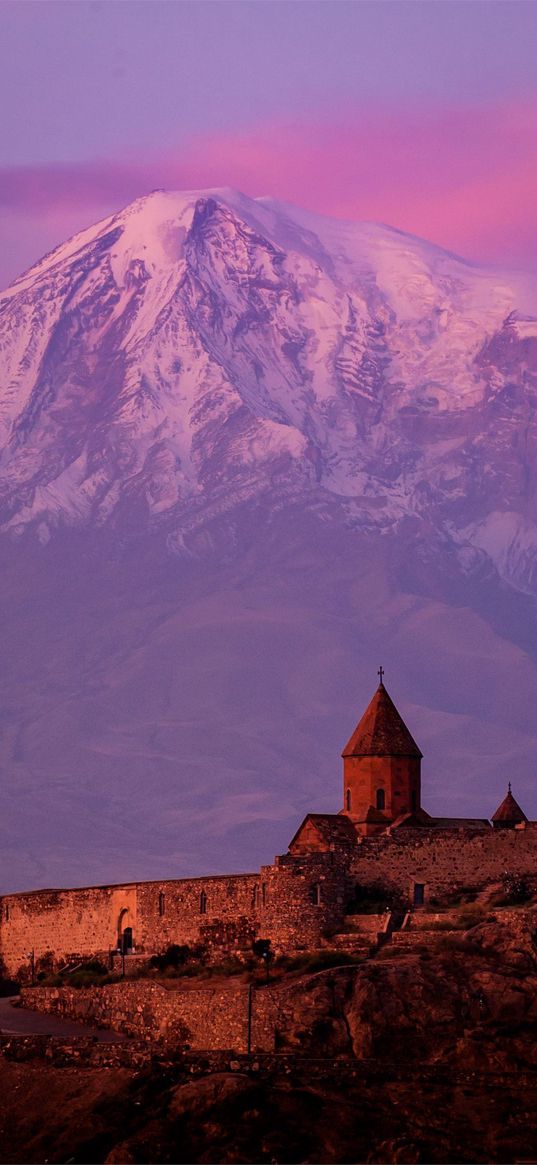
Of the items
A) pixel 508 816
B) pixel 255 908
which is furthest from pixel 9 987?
pixel 508 816

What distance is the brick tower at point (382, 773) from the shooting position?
9406cm

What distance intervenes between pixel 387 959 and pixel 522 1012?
556cm

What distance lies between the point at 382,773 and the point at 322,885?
1169 centimetres

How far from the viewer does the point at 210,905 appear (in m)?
85.4

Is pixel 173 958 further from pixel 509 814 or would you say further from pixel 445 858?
pixel 509 814

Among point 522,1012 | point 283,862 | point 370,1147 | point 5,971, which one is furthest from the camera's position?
point 5,971

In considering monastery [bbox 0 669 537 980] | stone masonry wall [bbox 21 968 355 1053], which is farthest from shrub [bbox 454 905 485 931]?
stone masonry wall [bbox 21 968 355 1053]

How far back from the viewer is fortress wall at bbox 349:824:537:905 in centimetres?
8544

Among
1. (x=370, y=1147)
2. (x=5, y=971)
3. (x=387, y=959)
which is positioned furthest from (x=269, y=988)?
(x=5, y=971)

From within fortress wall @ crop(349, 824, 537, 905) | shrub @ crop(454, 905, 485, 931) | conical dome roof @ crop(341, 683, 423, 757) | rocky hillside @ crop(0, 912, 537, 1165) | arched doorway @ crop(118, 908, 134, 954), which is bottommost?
rocky hillside @ crop(0, 912, 537, 1165)

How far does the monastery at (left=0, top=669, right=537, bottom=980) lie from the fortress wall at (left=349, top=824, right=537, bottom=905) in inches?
1.4

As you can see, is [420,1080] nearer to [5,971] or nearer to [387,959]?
[387,959]

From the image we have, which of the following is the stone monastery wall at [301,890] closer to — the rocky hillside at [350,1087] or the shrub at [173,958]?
the shrub at [173,958]

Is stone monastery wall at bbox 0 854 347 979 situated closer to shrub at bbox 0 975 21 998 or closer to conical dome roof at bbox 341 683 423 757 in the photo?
shrub at bbox 0 975 21 998
